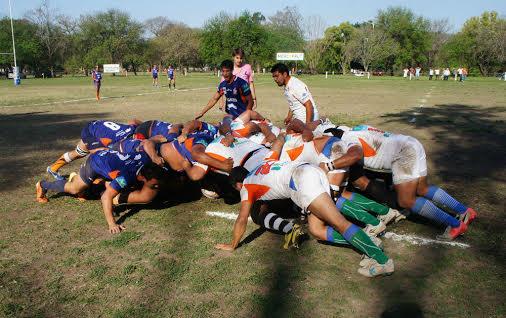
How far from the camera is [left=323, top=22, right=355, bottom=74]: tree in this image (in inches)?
3374

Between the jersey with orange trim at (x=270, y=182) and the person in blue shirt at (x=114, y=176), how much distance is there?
5.57 feet

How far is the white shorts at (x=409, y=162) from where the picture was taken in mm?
4879

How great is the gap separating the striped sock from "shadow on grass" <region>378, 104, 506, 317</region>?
1296 millimetres

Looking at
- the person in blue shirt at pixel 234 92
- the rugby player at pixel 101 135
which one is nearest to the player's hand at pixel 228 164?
the rugby player at pixel 101 135

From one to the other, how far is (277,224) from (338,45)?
280ft

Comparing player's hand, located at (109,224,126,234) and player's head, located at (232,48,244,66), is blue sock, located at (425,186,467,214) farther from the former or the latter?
player's head, located at (232,48,244,66)

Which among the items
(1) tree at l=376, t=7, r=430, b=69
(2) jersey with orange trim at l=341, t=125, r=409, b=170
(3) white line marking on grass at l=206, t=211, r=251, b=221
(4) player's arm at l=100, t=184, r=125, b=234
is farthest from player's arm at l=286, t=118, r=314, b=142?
(1) tree at l=376, t=7, r=430, b=69

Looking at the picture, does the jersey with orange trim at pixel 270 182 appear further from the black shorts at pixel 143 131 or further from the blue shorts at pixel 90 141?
the blue shorts at pixel 90 141

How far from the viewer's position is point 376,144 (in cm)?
520

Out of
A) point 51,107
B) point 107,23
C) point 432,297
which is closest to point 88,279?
point 432,297

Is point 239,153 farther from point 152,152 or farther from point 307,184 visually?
point 307,184

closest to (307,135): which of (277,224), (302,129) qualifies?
(302,129)

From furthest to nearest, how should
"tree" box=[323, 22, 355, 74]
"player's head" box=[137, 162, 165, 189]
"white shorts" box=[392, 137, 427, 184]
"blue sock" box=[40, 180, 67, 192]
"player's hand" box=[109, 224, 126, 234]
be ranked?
"tree" box=[323, 22, 355, 74] < "blue sock" box=[40, 180, 67, 192] < "player's head" box=[137, 162, 165, 189] < "player's hand" box=[109, 224, 126, 234] < "white shorts" box=[392, 137, 427, 184]

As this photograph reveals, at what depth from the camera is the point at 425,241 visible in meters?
4.85
